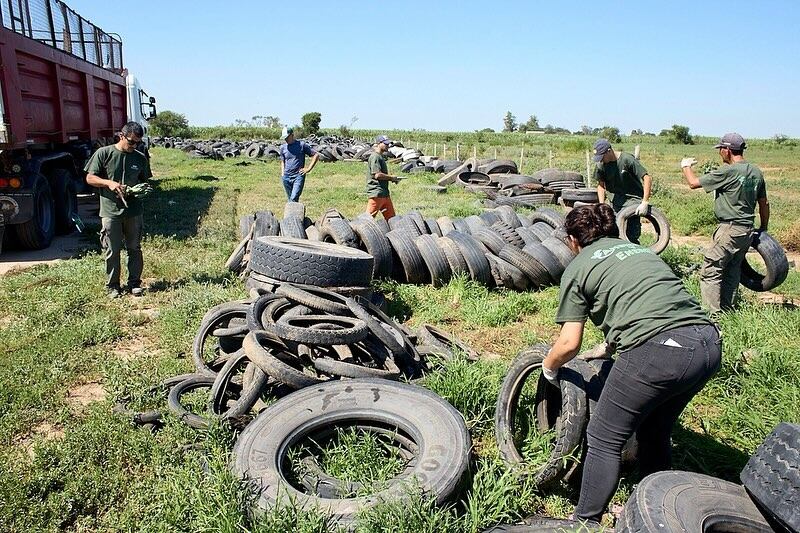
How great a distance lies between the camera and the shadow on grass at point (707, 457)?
373 centimetres

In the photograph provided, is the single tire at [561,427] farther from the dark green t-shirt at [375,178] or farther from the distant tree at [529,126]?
the distant tree at [529,126]

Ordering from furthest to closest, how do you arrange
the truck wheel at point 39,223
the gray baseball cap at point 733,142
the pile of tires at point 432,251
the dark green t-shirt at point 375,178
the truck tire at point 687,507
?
the dark green t-shirt at point 375,178, the truck wheel at point 39,223, the pile of tires at point 432,251, the gray baseball cap at point 733,142, the truck tire at point 687,507

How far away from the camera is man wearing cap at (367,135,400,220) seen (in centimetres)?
945

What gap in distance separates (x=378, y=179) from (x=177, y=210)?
5613 mm

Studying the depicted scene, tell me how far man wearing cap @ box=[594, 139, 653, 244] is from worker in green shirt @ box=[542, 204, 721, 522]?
490cm

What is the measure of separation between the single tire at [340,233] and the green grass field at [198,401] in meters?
0.71

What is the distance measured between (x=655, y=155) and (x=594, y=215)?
39.3 meters

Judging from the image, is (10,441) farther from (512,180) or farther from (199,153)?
(199,153)

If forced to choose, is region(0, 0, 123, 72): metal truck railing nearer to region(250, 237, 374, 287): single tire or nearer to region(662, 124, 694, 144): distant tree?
region(250, 237, 374, 287): single tire

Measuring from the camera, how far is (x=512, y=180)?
15680 mm

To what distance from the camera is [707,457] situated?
3850 mm

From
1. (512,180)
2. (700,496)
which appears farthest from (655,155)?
(700,496)

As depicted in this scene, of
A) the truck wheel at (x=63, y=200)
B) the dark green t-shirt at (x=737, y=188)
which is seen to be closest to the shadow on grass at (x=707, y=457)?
the dark green t-shirt at (x=737, y=188)

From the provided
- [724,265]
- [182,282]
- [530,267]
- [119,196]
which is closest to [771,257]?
[724,265]
